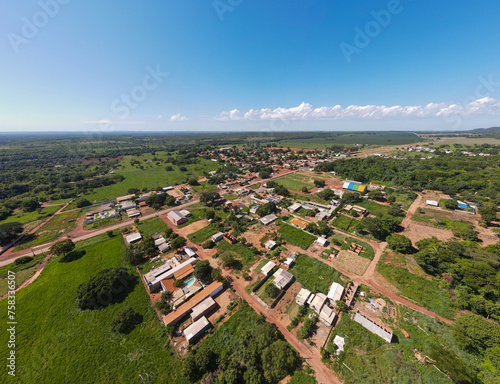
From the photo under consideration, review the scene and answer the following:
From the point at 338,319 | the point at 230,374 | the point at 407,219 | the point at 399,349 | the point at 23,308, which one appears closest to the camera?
the point at 230,374

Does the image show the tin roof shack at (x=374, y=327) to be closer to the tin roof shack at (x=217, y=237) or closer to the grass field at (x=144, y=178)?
the tin roof shack at (x=217, y=237)

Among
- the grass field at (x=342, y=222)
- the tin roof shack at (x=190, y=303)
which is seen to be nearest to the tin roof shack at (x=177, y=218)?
the tin roof shack at (x=190, y=303)

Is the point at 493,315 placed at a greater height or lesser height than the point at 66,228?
greater

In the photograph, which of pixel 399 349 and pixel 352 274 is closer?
pixel 399 349

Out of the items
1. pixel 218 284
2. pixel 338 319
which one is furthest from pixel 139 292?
pixel 338 319

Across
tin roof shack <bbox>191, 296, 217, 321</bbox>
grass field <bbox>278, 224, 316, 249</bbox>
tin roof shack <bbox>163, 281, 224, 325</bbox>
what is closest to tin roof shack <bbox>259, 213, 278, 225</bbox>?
grass field <bbox>278, 224, 316, 249</bbox>

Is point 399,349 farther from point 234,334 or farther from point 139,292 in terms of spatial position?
point 139,292

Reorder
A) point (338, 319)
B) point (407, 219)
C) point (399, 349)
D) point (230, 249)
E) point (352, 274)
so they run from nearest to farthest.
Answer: point (399, 349) → point (338, 319) → point (352, 274) → point (230, 249) → point (407, 219)

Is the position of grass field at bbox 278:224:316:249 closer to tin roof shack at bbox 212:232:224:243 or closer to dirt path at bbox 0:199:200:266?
tin roof shack at bbox 212:232:224:243
